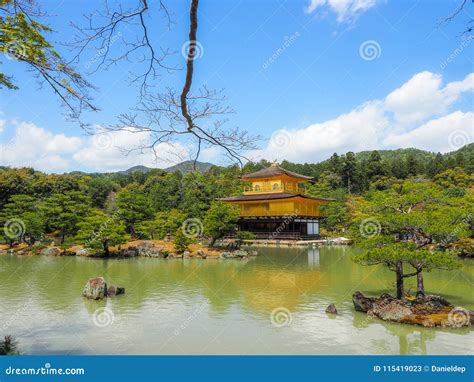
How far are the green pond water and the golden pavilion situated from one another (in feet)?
37.7

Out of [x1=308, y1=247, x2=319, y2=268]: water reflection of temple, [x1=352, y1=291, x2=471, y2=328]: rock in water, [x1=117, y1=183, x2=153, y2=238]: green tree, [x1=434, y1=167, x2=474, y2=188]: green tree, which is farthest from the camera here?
[x1=434, y1=167, x2=474, y2=188]: green tree

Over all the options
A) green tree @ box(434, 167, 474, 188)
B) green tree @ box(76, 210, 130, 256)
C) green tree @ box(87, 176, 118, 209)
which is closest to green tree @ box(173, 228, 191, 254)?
green tree @ box(76, 210, 130, 256)

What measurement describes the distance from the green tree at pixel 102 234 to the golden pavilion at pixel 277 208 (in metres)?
10.4

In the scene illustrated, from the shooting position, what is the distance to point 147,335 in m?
6.27

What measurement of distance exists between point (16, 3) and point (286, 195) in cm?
2221

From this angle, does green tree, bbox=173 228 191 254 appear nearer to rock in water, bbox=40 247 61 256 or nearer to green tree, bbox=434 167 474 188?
rock in water, bbox=40 247 61 256

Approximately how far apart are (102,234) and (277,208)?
12514 mm

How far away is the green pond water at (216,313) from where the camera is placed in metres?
5.78

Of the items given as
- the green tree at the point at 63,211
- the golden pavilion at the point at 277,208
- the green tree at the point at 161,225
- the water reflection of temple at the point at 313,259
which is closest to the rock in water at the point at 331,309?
the water reflection of temple at the point at 313,259

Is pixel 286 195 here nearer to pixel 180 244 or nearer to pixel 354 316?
pixel 180 244

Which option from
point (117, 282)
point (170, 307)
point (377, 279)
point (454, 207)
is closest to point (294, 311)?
point (170, 307)

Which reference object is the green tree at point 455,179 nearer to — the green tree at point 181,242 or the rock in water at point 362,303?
the green tree at point 181,242

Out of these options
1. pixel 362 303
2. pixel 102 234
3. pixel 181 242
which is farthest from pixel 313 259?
pixel 362 303

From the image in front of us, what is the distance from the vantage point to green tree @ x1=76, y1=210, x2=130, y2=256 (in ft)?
55.5
